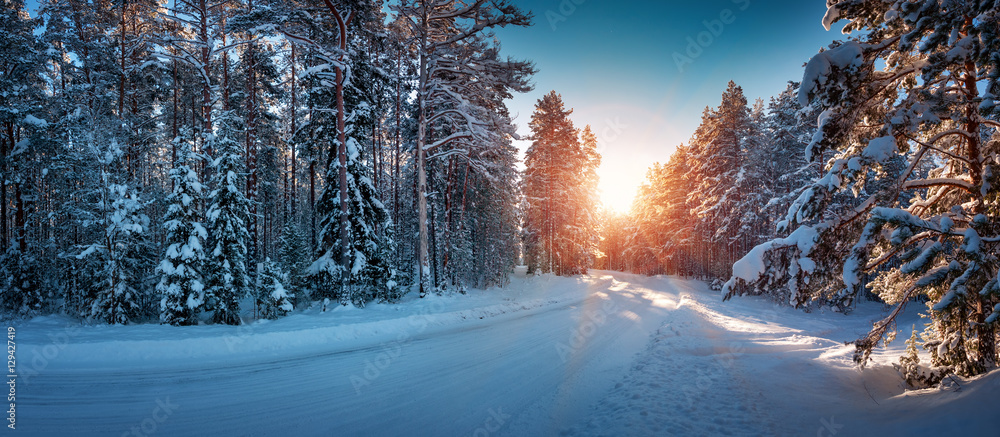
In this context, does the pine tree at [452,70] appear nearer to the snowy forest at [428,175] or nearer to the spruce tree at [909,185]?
the snowy forest at [428,175]

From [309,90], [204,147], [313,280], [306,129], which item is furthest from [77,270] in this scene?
[309,90]

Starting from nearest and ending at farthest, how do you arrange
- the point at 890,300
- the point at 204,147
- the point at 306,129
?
the point at 890,300, the point at 204,147, the point at 306,129

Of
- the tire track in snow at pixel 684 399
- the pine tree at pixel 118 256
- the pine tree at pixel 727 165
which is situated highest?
the pine tree at pixel 727 165

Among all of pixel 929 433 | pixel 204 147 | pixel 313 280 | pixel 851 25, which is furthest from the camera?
pixel 313 280

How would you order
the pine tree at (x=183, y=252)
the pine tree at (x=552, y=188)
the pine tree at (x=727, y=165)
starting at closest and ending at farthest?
the pine tree at (x=183, y=252)
the pine tree at (x=727, y=165)
the pine tree at (x=552, y=188)

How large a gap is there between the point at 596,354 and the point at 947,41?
23.2 ft

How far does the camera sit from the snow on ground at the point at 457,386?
381cm

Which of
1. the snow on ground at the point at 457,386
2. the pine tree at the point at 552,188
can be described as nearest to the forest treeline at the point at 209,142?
the snow on ground at the point at 457,386

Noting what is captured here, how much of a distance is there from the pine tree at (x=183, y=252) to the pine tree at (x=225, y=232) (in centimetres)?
54

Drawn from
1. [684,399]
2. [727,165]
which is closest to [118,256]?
[684,399]

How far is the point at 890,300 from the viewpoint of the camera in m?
5.13

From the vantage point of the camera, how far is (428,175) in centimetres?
2069

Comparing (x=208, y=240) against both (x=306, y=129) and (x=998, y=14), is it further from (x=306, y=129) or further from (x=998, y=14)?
(x=998, y=14)

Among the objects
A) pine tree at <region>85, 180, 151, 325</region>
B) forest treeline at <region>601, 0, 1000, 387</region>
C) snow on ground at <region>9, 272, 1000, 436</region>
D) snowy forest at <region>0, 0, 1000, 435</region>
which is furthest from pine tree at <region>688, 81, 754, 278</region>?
pine tree at <region>85, 180, 151, 325</region>
